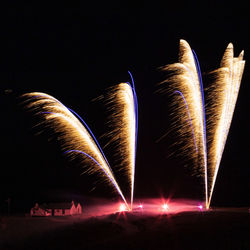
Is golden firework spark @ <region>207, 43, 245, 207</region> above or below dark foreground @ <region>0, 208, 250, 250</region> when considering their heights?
above

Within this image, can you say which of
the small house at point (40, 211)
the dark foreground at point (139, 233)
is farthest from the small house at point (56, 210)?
the dark foreground at point (139, 233)

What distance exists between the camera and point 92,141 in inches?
1243

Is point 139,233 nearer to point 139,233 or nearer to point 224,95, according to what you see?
point 139,233

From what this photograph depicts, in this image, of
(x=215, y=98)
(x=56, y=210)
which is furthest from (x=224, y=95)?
(x=56, y=210)

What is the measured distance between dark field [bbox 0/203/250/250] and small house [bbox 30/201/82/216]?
278 inches

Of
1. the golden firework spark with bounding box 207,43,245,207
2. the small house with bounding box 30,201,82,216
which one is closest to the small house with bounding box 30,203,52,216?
the small house with bounding box 30,201,82,216

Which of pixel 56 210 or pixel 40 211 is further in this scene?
pixel 56 210

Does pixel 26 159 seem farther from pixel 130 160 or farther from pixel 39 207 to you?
pixel 130 160

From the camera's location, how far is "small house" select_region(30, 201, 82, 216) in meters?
40.8

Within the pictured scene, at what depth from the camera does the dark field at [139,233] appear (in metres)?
19.7

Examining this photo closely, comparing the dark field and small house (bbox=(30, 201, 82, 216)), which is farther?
small house (bbox=(30, 201, 82, 216))

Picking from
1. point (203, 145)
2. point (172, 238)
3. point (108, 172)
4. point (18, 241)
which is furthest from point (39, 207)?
point (172, 238)

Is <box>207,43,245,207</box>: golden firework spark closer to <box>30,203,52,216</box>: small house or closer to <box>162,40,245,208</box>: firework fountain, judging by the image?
<box>162,40,245,208</box>: firework fountain

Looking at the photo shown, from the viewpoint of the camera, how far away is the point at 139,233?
24.3m
